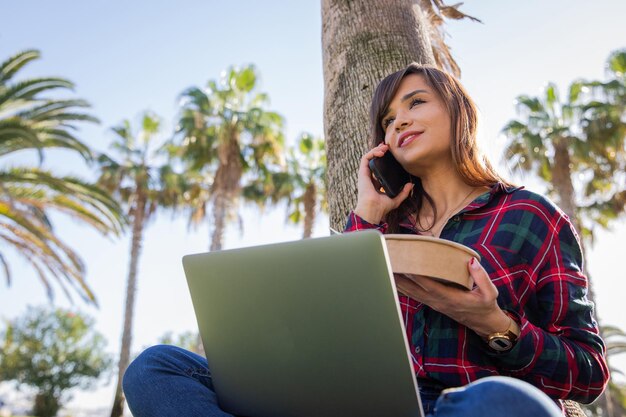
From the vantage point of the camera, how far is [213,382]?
126 centimetres

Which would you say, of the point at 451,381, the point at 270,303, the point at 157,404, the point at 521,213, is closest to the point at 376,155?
the point at 521,213

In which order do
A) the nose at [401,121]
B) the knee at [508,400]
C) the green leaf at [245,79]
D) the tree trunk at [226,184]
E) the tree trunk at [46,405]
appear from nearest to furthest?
the knee at [508,400], the nose at [401,121], the tree trunk at [226,184], the green leaf at [245,79], the tree trunk at [46,405]

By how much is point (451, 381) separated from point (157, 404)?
0.75 meters

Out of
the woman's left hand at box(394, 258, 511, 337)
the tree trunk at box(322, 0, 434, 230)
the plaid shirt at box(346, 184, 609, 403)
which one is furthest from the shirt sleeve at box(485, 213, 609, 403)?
the tree trunk at box(322, 0, 434, 230)

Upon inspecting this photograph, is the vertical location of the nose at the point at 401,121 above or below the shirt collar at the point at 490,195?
above

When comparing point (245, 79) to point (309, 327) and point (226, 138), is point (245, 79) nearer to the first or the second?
point (226, 138)

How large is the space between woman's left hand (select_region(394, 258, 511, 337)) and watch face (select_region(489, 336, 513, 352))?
0.03 m

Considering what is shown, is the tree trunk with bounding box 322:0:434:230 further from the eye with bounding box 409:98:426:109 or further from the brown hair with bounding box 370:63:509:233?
the eye with bounding box 409:98:426:109

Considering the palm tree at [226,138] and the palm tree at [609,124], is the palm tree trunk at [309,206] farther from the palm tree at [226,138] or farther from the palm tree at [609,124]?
the palm tree at [609,124]

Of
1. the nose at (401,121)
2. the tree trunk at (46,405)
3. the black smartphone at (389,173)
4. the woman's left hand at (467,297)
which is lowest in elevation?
the tree trunk at (46,405)

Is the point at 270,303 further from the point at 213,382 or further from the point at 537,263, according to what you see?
the point at 537,263

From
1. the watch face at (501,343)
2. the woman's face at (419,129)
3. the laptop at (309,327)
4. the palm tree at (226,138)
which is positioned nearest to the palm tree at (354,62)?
the woman's face at (419,129)

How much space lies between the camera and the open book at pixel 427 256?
1.06m

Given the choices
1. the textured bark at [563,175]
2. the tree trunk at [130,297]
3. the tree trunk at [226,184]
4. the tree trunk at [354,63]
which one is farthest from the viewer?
the tree trunk at [226,184]
